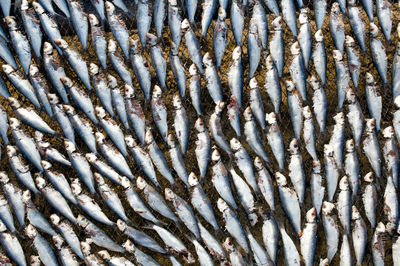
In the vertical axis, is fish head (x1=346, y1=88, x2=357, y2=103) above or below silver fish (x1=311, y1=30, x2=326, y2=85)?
below

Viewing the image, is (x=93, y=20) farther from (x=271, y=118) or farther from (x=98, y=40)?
(x=271, y=118)

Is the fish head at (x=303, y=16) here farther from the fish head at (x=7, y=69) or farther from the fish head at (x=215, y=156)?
the fish head at (x=7, y=69)

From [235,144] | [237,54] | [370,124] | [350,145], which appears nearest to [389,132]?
[370,124]

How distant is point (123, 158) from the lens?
2648 mm

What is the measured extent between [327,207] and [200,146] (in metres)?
0.88

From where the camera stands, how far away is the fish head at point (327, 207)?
2.58 metres

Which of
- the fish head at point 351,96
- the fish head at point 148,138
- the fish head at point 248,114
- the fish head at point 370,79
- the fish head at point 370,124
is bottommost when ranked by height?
the fish head at point 148,138

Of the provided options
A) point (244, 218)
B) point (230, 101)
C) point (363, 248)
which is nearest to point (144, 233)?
point (244, 218)

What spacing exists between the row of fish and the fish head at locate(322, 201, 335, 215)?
14 mm

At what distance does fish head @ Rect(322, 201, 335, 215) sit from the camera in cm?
258

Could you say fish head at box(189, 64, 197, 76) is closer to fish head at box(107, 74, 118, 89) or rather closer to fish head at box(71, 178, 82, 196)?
fish head at box(107, 74, 118, 89)

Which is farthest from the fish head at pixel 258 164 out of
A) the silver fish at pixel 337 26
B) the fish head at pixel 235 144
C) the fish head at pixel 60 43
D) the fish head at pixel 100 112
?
the fish head at pixel 60 43

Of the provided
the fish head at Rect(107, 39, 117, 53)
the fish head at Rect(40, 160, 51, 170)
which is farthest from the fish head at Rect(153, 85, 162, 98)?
the fish head at Rect(40, 160, 51, 170)

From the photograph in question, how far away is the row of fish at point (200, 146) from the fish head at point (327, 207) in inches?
0.6
